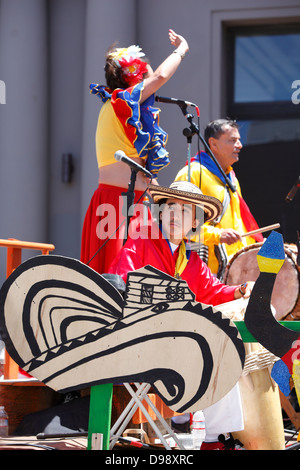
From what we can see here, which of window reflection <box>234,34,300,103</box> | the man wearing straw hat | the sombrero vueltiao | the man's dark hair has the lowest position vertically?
the man wearing straw hat

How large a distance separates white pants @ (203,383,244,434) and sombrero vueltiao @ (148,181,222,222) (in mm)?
884

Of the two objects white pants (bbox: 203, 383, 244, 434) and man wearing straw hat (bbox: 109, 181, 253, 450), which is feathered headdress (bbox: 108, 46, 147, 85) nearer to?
man wearing straw hat (bbox: 109, 181, 253, 450)

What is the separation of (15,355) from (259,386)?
1.03 m

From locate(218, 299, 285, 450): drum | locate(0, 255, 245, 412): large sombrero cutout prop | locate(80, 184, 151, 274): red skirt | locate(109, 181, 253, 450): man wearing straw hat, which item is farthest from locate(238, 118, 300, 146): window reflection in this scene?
locate(0, 255, 245, 412): large sombrero cutout prop

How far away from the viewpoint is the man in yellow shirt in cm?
457

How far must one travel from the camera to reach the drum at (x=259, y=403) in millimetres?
3193

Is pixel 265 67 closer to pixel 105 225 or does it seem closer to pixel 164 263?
pixel 105 225

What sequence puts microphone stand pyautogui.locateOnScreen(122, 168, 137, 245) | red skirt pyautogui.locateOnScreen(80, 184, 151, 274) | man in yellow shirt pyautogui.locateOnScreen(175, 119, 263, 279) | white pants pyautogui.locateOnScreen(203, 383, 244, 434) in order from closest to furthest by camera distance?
white pants pyautogui.locateOnScreen(203, 383, 244, 434) → microphone stand pyautogui.locateOnScreen(122, 168, 137, 245) → red skirt pyautogui.locateOnScreen(80, 184, 151, 274) → man in yellow shirt pyautogui.locateOnScreen(175, 119, 263, 279)

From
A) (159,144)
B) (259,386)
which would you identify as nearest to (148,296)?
(259,386)

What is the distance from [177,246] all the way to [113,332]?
980 millimetres

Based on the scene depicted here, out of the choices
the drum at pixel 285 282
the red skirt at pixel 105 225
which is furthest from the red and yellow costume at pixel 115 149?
the drum at pixel 285 282
